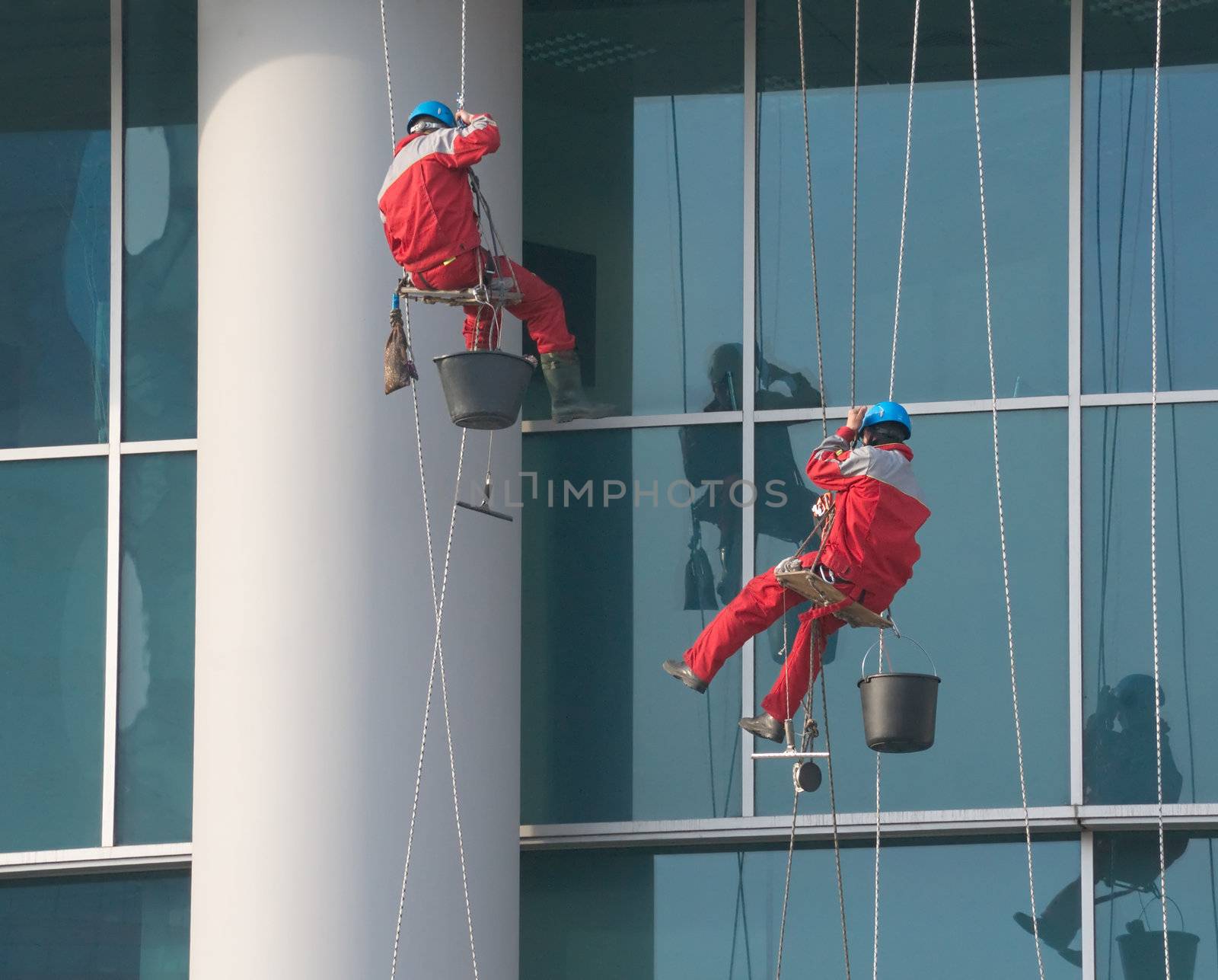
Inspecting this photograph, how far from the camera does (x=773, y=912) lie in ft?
34.1

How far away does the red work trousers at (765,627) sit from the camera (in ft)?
30.3

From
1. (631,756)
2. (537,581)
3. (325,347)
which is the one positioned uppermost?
(325,347)

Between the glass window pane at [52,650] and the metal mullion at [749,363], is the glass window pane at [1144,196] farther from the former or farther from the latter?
the glass window pane at [52,650]

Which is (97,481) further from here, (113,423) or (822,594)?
(822,594)

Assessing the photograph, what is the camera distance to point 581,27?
37.4 feet

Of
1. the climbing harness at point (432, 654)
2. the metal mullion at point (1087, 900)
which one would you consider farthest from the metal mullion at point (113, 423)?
the metal mullion at point (1087, 900)

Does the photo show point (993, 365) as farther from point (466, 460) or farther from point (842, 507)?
point (466, 460)

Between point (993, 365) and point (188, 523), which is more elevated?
point (993, 365)

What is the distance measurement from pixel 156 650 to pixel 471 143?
348 centimetres

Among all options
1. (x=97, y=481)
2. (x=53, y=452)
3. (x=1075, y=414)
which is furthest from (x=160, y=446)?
(x=1075, y=414)

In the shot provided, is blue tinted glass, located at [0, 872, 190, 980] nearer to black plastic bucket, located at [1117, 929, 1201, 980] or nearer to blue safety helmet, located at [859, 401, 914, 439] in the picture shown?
blue safety helmet, located at [859, 401, 914, 439]

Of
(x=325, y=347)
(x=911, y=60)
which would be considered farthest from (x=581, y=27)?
(x=325, y=347)

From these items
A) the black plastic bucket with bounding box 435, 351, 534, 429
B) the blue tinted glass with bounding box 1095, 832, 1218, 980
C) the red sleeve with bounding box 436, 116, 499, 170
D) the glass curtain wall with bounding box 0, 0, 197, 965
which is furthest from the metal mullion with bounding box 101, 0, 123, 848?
the blue tinted glass with bounding box 1095, 832, 1218, 980

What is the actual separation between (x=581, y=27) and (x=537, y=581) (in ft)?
9.83
